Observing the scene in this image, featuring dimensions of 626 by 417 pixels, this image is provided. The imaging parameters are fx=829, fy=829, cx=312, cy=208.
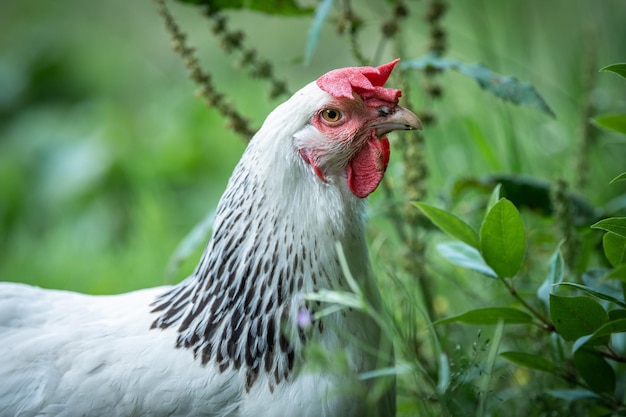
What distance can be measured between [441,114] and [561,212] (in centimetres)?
179

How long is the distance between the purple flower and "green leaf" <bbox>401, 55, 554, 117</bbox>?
65 cm

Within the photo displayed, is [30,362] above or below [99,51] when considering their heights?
below

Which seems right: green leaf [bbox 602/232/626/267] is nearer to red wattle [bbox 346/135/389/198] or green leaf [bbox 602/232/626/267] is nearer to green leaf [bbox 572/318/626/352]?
green leaf [bbox 572/318/626/352]

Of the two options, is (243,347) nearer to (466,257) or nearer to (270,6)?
(466,257)

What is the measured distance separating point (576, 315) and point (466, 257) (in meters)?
0.29

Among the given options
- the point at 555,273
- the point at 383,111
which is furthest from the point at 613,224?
the point at 383,111

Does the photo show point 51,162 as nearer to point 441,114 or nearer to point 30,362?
point 441,114

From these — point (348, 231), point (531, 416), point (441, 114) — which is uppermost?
point (441, 114)

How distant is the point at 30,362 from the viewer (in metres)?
1.69

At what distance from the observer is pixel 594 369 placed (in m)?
1.64

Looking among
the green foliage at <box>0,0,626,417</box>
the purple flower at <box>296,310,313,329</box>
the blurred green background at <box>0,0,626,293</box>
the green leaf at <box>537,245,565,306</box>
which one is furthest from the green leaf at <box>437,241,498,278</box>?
the blurred green background at <box>0,0,626,293</box>

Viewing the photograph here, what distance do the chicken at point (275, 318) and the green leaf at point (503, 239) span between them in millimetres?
234

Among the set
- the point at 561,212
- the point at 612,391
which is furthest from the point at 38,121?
the point at 612,391

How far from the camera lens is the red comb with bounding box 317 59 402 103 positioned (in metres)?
1.61
